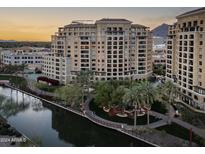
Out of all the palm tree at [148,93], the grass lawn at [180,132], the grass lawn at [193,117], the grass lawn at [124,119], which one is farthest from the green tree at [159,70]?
the grass lawn at [180,132]

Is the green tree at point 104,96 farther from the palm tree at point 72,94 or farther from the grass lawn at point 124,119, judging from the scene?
the palm tree at point 72,94

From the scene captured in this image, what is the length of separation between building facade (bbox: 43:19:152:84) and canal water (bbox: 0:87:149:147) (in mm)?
5017

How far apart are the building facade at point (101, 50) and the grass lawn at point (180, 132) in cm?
890

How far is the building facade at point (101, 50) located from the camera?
2234 centimetres

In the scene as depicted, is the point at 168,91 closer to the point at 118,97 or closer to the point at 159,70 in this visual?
the point at 118,97

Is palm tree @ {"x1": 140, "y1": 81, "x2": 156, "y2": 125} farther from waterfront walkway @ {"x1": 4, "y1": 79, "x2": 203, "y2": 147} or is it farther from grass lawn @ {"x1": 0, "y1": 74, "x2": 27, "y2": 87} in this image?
grass lawn @ {"x1": 0, "y1": 74, "x2": 27, "y2": 87}

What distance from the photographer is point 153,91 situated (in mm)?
14102

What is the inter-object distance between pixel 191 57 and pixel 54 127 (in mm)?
7929

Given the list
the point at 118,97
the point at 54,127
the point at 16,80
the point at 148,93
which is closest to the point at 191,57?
the point at 148,93

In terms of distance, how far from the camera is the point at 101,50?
22.5m

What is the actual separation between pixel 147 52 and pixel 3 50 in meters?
16.3

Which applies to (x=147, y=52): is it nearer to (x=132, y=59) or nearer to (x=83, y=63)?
(x=132, y=59)

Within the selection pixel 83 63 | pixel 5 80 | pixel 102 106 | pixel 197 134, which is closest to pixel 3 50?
pixel 5 80
